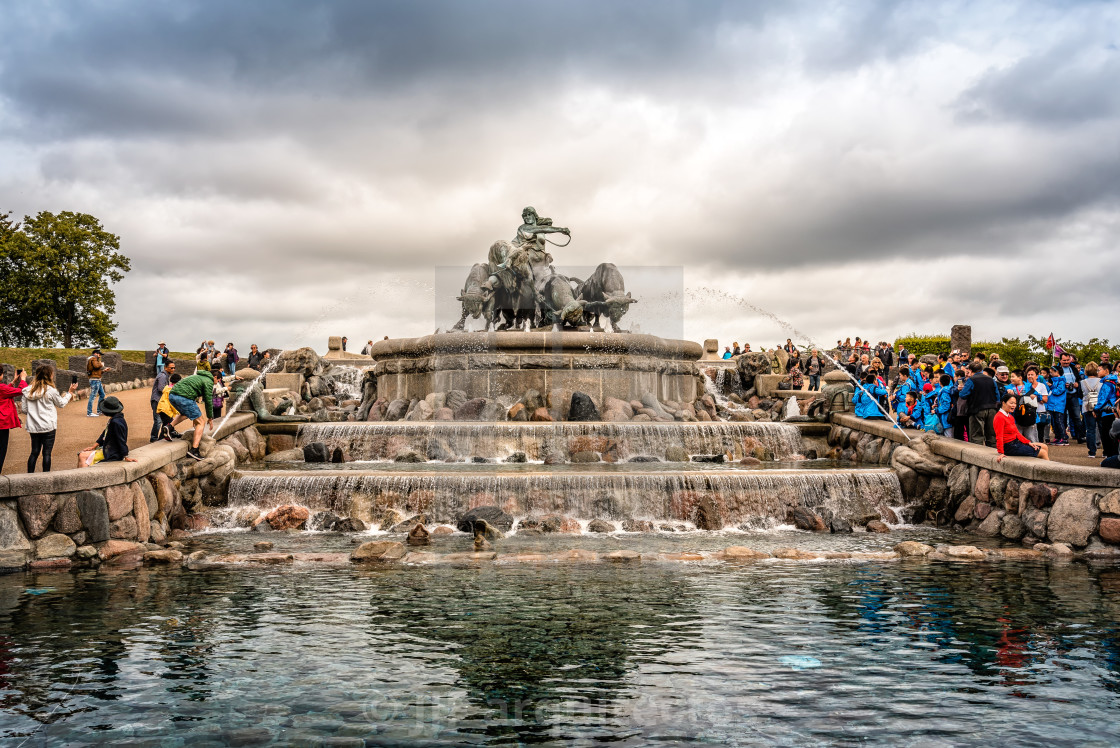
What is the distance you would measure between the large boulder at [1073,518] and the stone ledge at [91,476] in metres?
11.3

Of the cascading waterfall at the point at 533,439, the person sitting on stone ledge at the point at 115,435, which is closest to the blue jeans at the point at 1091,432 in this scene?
the cascading waterfall at the point at 533,439

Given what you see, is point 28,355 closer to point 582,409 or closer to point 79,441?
point 79,441

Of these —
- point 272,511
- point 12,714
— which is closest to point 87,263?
point 272,511

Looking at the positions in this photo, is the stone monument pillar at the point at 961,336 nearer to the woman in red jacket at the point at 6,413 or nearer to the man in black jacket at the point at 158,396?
the man in black jacket at the point at 158,396

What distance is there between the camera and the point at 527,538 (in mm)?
10852

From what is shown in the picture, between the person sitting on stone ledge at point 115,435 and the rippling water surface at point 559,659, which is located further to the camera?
the person sitting on stone ledge at point 115,435

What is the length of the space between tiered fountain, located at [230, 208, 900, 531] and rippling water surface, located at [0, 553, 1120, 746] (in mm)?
3763

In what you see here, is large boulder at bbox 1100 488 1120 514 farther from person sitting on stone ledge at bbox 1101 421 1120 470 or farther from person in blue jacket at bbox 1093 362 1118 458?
person in blue jacket at bbox 1093 362 1118 458

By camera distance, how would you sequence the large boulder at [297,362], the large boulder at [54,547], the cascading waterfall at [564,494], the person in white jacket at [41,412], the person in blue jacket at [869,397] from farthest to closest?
the large boulder at [297,362] < the person in blue jacket at [869,397] < the cascading waterfall at [564,494] < the person in white jacket at [41,412] < the large boulder at [54,547]

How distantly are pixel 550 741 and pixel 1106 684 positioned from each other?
3.36 metres

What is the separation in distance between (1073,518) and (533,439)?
910cm

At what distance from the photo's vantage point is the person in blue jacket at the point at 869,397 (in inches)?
691

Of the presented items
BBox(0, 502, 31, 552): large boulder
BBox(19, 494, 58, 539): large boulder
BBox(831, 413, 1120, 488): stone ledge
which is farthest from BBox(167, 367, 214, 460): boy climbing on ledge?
BBox(831, 413, 1120, 488): stone ledge

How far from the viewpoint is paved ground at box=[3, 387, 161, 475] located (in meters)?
13.2
